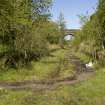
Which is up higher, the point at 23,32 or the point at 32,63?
the point at 23,32

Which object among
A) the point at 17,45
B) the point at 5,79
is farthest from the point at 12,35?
the point at 5,79

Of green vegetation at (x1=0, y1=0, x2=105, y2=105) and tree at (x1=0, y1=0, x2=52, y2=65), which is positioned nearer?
green vegetation at (x1=0, y1=0, x2=105, y2=105)

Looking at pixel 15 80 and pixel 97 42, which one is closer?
pixel 15 80

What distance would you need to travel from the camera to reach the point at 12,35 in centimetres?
4703

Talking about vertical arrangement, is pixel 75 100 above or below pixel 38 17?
below

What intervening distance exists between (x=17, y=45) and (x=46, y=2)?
29.1ft

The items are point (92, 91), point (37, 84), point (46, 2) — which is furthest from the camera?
point (46, 2)

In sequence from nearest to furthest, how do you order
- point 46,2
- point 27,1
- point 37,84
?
1. point 37,84
2. point 27,1
3. point 46,2

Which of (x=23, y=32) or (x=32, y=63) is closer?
(x=23, y=32)

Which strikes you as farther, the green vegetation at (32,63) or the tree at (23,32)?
the tree at (23,32)

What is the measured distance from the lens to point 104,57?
5519cm

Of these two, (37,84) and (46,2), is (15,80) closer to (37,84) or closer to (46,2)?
(37,84)

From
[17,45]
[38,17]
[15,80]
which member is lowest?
[15,80]

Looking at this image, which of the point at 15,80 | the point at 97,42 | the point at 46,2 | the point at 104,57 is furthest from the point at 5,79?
the point at 97,42
